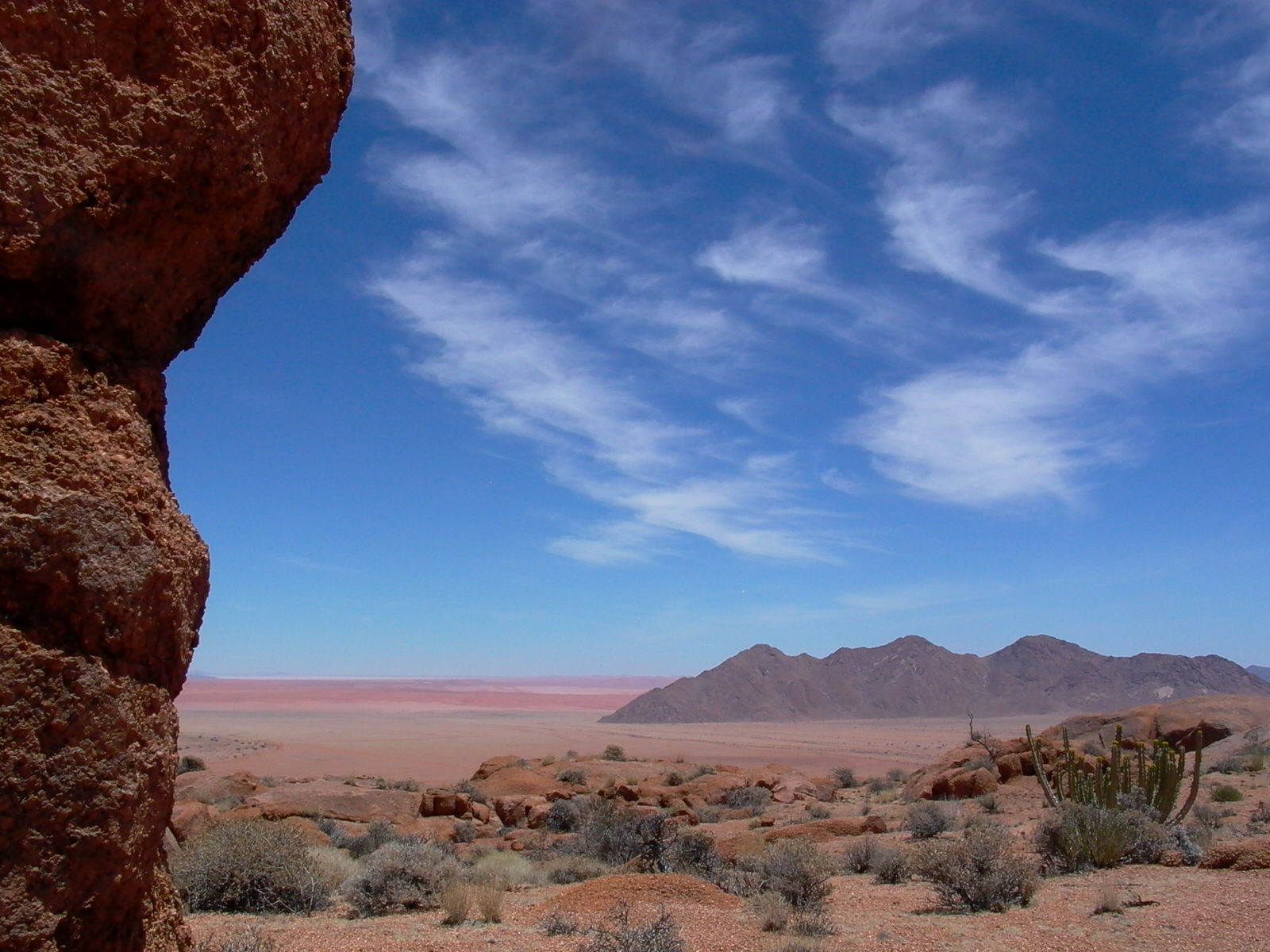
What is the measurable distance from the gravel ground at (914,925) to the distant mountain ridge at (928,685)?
287ft

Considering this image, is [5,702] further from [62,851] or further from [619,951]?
[619,951]

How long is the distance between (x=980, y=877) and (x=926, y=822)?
750cm

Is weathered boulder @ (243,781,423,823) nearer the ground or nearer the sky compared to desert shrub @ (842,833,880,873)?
nearer the ground

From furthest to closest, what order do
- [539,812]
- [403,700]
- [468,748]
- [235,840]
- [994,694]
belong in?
[403,700], [994,694], [468,748], [539,812], [235,840]

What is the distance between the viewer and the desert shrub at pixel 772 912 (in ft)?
29.0

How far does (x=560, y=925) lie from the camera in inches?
336

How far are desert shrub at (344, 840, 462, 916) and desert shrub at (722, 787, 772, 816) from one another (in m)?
13.7

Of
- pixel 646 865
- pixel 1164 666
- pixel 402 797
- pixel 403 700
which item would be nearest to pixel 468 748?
pixel 402 797

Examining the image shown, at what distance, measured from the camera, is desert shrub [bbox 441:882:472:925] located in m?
9.28

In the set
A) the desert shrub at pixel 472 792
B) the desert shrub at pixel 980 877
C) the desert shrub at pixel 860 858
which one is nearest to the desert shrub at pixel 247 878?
the desert shrub at pixel 980 877

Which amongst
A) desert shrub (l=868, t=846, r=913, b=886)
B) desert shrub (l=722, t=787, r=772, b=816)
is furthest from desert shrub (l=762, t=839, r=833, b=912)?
→ desert shrub (l=722, t=787, r=772, b=816)

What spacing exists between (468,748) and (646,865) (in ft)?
144

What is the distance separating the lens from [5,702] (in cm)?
251

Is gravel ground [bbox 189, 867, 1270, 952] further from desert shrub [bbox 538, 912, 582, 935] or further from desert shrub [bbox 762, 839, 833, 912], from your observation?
desert shrub [bbox 762, 839, 833, 912]
